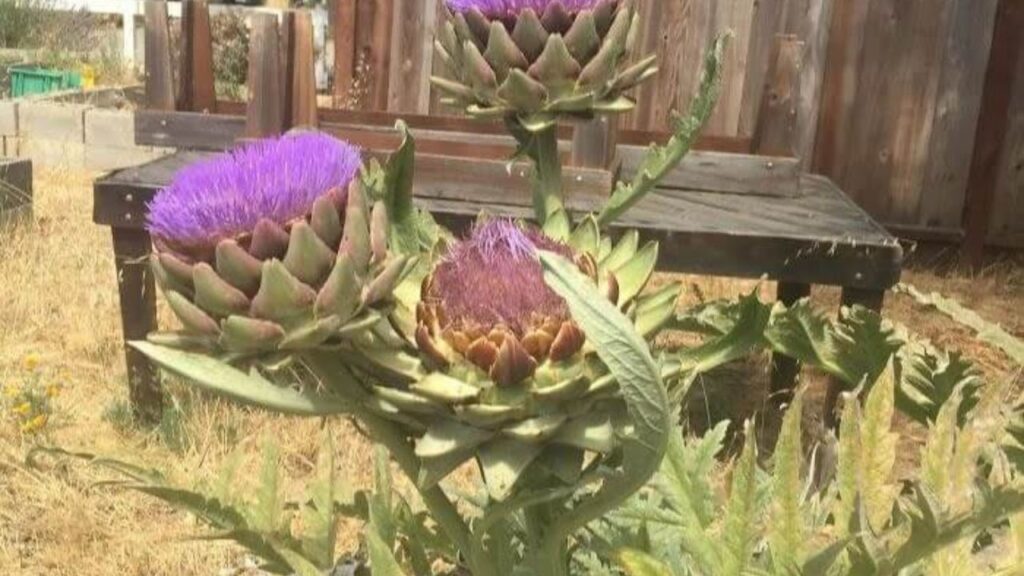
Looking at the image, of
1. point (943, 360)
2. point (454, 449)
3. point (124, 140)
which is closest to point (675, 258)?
point (943, 360)

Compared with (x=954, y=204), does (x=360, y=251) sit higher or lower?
higher

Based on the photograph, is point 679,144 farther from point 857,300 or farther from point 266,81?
point 266,81

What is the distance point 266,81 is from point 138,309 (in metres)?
0.58

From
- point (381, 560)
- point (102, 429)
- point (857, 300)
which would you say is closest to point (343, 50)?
point (102, 429)

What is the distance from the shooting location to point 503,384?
2.57 feet

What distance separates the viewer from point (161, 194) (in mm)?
791

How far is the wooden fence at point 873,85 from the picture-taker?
4496 millimetres

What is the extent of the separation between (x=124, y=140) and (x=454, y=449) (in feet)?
18.5

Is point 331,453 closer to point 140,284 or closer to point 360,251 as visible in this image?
point 360,251

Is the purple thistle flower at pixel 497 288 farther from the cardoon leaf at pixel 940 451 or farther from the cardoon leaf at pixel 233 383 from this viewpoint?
the cardoon leaf at pixel 940 451

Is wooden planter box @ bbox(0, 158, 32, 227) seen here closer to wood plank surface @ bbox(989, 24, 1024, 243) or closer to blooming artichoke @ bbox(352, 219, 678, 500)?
wood plank surface @ bbox(989, 24, 1024, 243)

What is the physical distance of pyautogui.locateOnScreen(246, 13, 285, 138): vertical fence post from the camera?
8.88 feet

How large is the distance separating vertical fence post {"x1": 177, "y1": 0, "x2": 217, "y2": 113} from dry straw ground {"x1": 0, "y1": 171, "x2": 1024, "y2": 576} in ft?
2.32

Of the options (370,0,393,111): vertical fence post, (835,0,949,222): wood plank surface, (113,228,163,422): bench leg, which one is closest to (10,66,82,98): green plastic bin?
(370,0,393,111): vertical fence post
